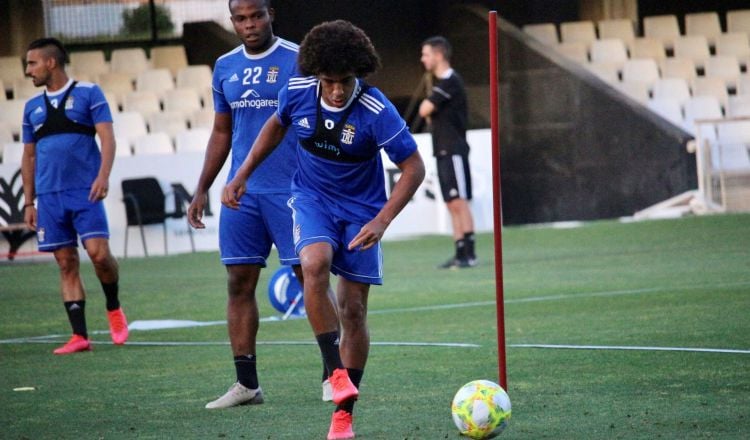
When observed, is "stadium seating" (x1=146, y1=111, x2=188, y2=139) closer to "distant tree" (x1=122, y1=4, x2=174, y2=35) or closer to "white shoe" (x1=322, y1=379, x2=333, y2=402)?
"distant tree" (x1=122, y1=4, x2=174, y2=35)

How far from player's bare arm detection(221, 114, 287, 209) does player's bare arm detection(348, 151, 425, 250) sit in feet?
2.22

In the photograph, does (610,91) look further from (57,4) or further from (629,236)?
(57,4)

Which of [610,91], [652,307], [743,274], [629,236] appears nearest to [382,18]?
[610,91]

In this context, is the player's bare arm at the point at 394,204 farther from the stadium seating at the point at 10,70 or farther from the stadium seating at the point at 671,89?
the stadium seating at the point at 671,89

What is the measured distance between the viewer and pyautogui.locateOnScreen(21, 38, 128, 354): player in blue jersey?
399 inches

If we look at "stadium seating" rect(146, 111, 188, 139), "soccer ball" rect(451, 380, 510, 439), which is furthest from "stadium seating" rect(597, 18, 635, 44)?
"soccer ball" rect(451, 380, 510, 439)

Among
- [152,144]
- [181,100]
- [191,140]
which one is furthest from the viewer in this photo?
[181,100]

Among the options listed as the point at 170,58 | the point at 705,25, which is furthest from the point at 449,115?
the point at 705,25

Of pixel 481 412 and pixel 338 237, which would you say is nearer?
pixel 481 412

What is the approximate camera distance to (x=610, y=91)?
21750mm

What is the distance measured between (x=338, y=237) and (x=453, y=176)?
927 cm

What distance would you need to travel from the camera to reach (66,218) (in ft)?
33.5

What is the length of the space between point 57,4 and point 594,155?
31.3 feet

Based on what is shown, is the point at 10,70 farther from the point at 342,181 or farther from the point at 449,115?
the point at 342,181
